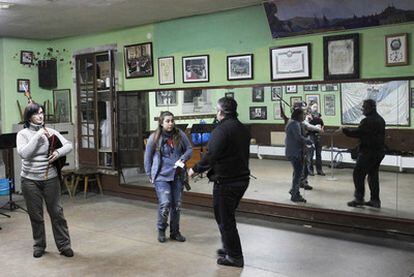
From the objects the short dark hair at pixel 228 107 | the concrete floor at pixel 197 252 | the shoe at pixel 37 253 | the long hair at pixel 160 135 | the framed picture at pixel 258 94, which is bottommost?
the concrete floor at pixel 197 252

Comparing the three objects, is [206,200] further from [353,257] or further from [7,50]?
[7,50]

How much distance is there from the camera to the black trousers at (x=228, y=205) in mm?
4340

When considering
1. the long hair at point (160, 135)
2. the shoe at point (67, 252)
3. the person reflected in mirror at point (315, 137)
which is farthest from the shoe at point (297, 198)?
the shoe at point (67, 252)

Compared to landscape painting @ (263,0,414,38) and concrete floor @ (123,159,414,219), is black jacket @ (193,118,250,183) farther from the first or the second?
landscape painting @ (263,0,414,38)

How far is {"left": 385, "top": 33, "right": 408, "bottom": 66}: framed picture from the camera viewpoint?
5.15 meters

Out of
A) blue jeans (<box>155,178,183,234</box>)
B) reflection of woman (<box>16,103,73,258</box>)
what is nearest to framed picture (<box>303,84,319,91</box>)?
blue jeans (<box>155,178,183,234</box>)

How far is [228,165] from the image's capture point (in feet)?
14.2

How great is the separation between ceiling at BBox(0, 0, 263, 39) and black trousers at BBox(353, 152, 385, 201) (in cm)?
234

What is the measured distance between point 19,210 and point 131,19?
3.27 m

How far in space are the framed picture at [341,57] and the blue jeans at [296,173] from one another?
1111 millimetres

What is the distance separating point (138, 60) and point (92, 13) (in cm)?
127

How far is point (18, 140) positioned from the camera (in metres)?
4.75

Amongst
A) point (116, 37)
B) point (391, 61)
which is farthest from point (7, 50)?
point (391, 61)

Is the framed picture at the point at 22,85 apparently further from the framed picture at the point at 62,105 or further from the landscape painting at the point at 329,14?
the landscape painting at the point at 329,14
